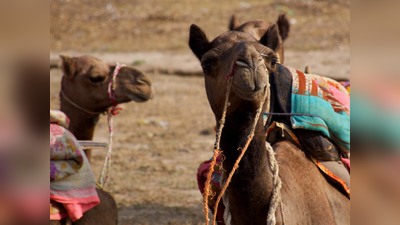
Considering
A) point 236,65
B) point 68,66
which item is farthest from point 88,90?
point 236,65

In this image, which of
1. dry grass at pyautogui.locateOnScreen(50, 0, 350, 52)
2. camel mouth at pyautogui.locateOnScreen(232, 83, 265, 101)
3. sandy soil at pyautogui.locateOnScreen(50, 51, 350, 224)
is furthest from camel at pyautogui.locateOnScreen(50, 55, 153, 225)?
dry grass at pyautogui.locateOnScreen(50, 0, 350, 52)

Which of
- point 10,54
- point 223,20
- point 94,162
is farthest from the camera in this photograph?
point 223,20

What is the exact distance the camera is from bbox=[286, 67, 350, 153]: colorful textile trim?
294cm

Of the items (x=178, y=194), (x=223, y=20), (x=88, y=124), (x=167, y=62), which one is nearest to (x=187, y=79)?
(x=167, y=62)

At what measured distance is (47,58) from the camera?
1.18 m

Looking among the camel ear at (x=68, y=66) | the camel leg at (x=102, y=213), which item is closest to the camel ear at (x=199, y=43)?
the camel leg at (x=102, y=213)

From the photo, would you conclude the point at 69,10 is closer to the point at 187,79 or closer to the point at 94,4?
the point at 94,4

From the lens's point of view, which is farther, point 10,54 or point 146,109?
point 146,109

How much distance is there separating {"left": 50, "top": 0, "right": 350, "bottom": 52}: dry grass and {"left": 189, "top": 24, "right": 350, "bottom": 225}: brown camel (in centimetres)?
1092

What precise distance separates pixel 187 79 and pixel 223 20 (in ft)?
15.1

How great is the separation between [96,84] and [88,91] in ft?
0.41

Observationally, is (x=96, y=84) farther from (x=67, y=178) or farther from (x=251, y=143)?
(x=251, y=143)

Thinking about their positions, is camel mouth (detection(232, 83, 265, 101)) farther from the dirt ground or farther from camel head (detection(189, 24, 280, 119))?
the dirt ground

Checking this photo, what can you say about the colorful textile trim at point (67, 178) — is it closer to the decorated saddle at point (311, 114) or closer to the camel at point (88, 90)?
the camel at point (88, 90)
